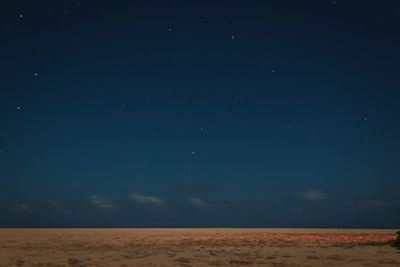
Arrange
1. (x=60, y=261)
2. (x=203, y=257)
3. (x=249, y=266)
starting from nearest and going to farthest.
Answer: (x=249, y=266), (x=60, y=261), (x=203, y=257)

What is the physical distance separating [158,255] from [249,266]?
25.1ft

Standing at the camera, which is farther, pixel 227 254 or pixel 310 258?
pixel 227 254

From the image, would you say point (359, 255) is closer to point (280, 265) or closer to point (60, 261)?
point (280, 265)

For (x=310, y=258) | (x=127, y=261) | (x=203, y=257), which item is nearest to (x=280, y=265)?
(x=310, y=258)

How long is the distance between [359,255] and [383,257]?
6.16 ft

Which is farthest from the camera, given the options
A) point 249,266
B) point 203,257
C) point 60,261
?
point 203,257

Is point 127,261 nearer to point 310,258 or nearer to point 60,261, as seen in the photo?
point 60,261

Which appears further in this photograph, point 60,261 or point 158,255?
point 158,255

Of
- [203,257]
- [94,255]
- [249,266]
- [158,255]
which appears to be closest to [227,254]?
[203,257]

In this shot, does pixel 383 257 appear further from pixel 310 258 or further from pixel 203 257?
pixel 203 257

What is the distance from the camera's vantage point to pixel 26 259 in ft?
86.5

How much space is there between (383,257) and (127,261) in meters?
14.0

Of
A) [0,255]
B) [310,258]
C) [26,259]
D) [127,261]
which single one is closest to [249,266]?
[310,258]

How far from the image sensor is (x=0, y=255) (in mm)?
28578
